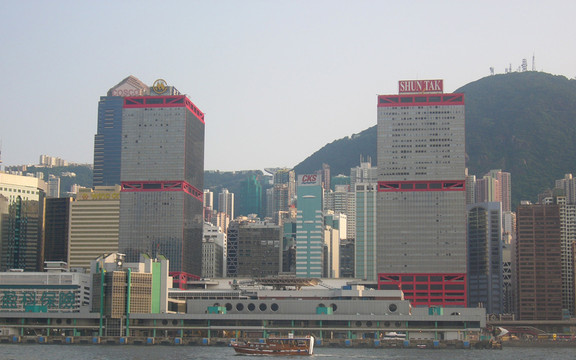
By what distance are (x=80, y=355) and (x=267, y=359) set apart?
36859mm

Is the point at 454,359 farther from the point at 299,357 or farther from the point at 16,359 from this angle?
the point at 16,359

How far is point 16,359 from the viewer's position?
7175 inches

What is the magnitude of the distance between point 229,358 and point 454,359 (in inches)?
1756

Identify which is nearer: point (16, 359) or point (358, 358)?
point (16, 359)

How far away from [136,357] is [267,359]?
82.7 feet

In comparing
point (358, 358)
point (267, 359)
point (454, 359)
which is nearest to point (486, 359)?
point (454, 359)

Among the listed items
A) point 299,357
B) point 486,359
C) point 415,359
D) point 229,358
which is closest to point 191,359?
point 229,358

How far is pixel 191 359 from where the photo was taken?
18700cm

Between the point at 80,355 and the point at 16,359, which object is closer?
the point at 16,359

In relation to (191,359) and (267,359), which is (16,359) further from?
(267,359)

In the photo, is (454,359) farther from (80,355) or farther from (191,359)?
(80,355)

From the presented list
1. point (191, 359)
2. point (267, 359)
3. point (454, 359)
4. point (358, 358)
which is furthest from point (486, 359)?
point (191, 359)

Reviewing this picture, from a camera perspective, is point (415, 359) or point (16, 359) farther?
point (415, 359)

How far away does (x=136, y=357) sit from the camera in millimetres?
190000
